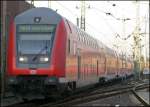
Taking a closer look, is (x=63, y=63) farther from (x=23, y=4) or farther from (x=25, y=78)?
(x=23, y=4)

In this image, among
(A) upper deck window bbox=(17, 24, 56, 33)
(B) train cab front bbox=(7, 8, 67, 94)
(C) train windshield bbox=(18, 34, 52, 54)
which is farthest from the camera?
(A) upper deck window bbox=(17, 24, 56, 33)

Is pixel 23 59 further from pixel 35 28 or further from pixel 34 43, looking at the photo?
pixel 35 28

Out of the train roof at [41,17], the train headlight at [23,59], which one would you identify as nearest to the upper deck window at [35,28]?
the train roof at [41,17]

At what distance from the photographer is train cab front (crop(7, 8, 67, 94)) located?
1850 cm

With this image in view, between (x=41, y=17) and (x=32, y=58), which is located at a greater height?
(x=41, y=17)

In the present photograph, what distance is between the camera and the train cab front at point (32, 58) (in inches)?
728

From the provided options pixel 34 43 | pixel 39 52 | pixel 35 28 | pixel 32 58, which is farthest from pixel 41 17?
pixel 32 58

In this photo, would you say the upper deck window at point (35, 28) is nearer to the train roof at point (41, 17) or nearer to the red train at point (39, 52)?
the red train at point (39, 52)

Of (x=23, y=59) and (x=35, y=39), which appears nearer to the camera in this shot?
(x=23, y=59)

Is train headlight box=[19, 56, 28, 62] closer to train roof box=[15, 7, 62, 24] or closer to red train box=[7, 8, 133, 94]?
red train box=[7, 8, 133, 94]

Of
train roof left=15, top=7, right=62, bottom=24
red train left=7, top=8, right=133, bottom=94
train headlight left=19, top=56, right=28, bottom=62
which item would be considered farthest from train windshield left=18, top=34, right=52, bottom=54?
train roof left=15, top=7, right=62, bottom=24

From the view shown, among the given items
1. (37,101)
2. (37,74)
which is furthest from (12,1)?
(37,74)

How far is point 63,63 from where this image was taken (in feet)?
62.2

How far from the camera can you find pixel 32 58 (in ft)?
60.8
